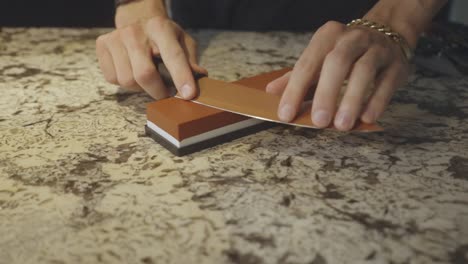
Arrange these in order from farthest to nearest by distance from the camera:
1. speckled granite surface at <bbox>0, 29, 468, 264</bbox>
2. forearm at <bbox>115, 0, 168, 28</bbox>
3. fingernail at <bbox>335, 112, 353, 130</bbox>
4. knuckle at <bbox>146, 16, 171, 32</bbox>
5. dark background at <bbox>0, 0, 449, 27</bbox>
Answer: dark background at <bbox>0, 0, 449, 27</bbox> < forearm at <bbox>115, 0, 168, 28</bbox> < knuckle at <bbox>146, 16, 171, 32</bbox> < fingernail at <bbox>335, 112, 353, 130</bbox> < speckled granite surface at <bbox>0, 29, 468, 264</bbox>

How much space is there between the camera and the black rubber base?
69 cm

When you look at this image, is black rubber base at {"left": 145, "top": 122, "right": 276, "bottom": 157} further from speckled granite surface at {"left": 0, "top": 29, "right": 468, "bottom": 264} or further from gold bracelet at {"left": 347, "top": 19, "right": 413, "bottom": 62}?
gold bracelet at {"left": 347, "top": 19, "right": 413, "bottom": 62}

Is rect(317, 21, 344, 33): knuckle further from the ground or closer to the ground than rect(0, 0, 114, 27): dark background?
further from the ground

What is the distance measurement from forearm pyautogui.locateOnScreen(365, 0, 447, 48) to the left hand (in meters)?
0.09

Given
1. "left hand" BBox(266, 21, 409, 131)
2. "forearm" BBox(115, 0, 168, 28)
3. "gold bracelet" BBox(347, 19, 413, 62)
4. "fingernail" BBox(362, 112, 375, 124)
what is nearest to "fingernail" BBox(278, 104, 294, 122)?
"left hand" BBox(266, 21, 409, 131)

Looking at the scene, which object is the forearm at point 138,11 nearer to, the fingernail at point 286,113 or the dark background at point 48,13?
the dark background at point 48,13

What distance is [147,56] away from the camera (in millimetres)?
833

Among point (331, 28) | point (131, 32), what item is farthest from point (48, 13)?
point (331, 28)

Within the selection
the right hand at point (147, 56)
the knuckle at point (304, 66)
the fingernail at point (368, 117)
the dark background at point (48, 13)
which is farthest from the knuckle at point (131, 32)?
the dark background at point (48, 13)


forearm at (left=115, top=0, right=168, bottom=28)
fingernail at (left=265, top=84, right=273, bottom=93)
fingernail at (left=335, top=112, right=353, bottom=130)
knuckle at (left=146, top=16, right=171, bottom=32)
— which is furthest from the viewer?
forearm at (left=115, top=0, right=168, bottom=28)

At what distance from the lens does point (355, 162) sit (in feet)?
2.21

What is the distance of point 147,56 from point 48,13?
726mm

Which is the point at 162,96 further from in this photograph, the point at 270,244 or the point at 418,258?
the point at 418,258

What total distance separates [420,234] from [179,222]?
28cm
